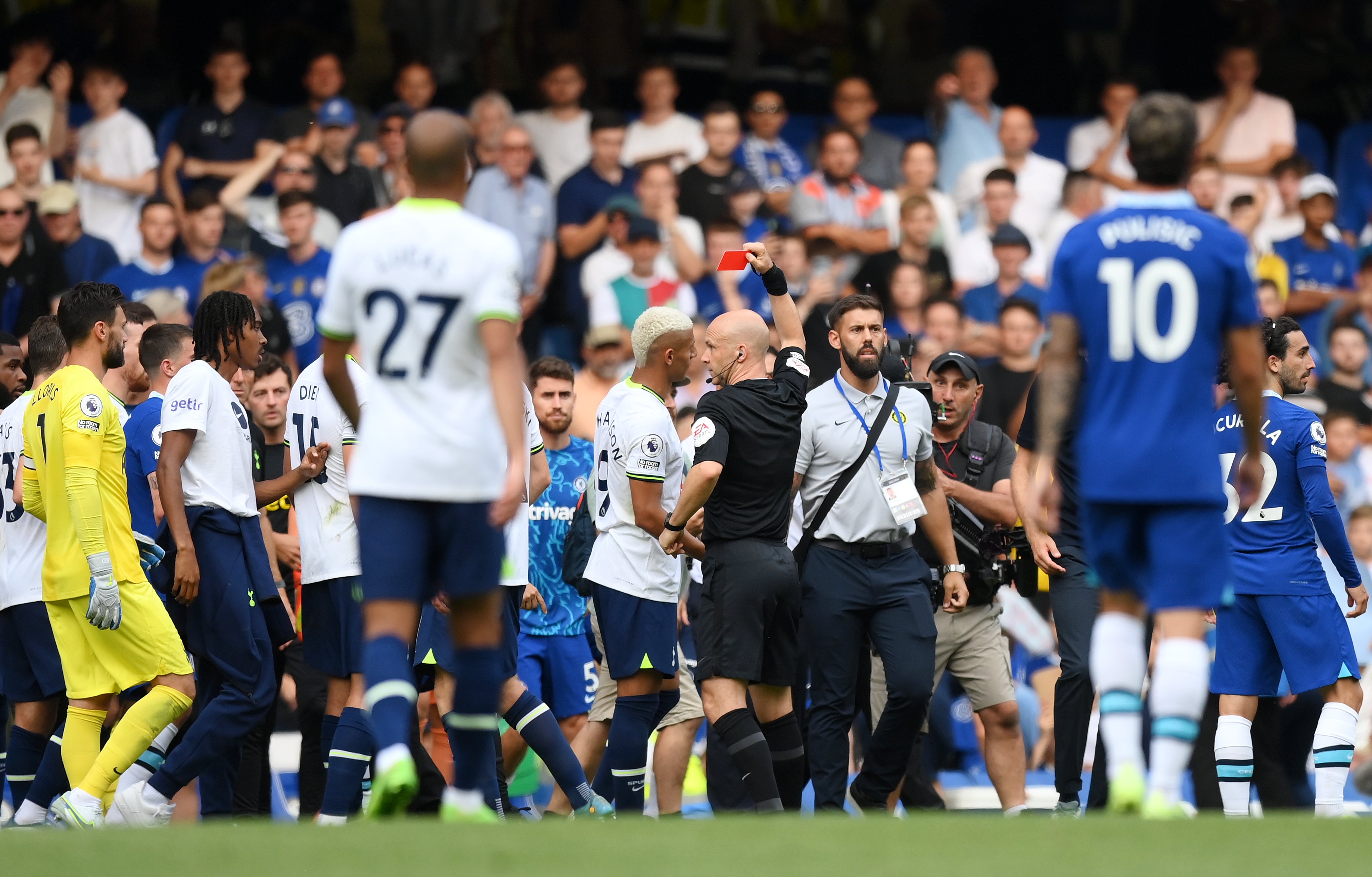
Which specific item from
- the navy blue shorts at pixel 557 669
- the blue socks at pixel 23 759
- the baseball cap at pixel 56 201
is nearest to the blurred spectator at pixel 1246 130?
the navy blue shorts at pixel 557 669

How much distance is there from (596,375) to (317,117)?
12.1 feet

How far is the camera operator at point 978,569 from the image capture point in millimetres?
8820

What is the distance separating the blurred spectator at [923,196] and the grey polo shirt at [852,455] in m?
5.42

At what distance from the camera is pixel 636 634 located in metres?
7.95

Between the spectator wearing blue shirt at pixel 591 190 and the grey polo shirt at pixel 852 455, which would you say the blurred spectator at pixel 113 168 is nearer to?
the spectator wearing blue shirt at pixel 591 190

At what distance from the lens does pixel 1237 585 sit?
7.95 meters

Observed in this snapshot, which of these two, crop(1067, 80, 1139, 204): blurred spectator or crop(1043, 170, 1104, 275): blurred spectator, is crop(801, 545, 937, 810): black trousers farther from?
crop(1067, 80, 1139, 204): blurred spectator

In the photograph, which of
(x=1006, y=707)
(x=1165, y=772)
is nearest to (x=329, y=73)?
(x=1006, y=707)

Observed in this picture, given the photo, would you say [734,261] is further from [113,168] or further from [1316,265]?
[1316,265]

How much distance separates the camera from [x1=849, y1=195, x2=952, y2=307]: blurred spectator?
1299 cm

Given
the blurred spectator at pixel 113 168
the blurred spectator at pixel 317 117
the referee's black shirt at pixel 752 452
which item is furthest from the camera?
the blurred spectator at pixel 317 117

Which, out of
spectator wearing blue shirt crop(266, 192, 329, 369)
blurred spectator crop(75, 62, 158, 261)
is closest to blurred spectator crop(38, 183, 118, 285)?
blurred spectator crop(75, 62, 158, 261)

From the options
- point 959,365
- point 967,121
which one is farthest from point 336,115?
point 959,365

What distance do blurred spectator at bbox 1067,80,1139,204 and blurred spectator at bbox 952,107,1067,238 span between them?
0.51 m
